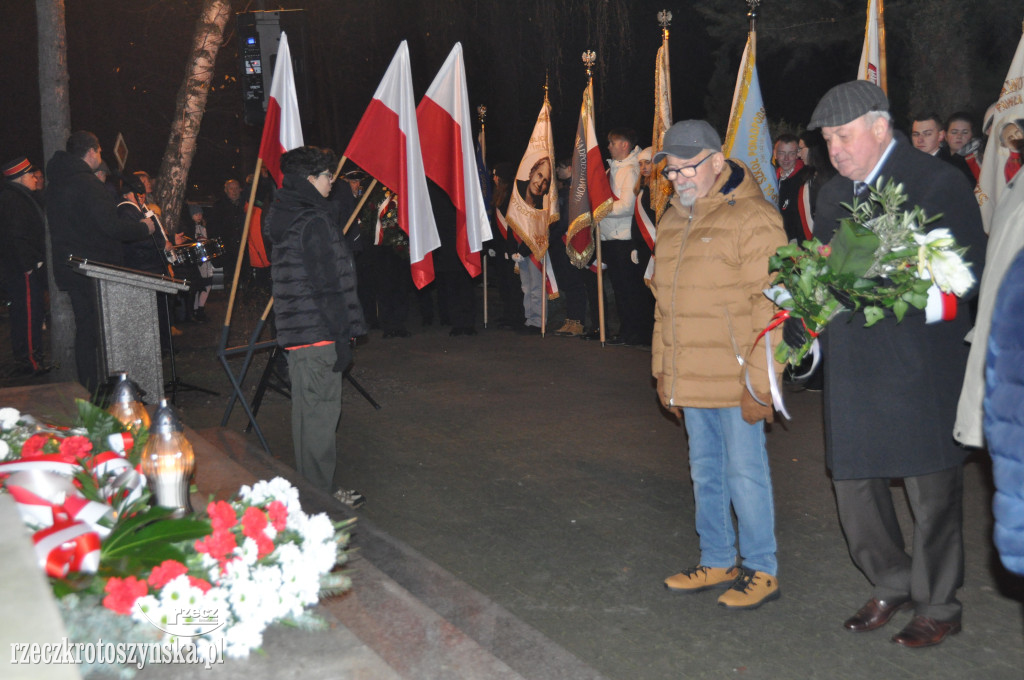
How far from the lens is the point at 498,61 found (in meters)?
17.8

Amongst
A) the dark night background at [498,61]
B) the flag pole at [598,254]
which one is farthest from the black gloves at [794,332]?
the dark night background at [498,61]

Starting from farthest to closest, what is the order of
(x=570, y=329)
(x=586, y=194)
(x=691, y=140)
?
(x=570, y=329), (x=586, y=194), (x=691, y=140)

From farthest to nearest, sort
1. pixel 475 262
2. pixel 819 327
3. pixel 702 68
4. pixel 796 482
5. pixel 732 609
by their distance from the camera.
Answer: pixel 702 68
pixel 475 262
pixel 796 482
pixel 732 609
pixel 819 327

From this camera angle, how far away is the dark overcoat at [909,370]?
3.68 meters

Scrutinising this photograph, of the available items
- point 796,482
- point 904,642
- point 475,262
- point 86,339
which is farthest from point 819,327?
point 86,339

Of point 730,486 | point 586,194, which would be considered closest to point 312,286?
point 730,486

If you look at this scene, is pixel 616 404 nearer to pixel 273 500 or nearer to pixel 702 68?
pixel 273 500

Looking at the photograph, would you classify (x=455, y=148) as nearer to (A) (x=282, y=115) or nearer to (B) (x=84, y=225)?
(A) (x=282, y=115)

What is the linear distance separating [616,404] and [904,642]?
15.3ft

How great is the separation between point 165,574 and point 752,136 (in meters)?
7.05

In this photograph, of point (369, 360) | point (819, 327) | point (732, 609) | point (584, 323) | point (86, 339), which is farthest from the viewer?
point (584, 323)

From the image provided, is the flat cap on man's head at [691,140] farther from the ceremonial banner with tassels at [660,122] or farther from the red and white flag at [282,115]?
the ceremonial banner with tassels at [660,122]

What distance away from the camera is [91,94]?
2608cm

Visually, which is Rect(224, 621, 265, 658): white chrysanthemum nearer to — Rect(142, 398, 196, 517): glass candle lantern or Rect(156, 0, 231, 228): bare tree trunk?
Rect(142, 398, 196, 517): glass candle lantern
